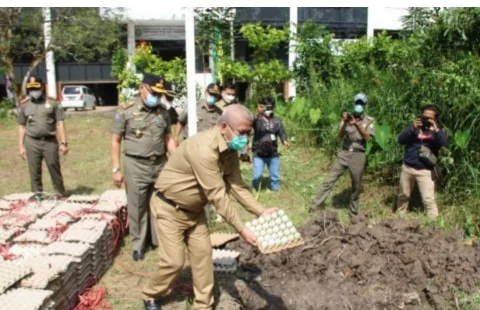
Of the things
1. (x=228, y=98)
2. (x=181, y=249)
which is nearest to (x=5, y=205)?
(x=181, y=249)

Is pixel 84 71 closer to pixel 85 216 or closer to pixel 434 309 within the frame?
pixel 85 216

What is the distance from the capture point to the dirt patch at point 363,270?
4.46m

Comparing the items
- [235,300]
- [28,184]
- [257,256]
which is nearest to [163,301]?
[235,300]

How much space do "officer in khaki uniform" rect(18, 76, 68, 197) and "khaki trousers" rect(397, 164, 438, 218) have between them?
453 cm

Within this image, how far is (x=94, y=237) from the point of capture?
16.1ft

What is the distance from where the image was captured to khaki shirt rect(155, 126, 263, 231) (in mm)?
3578

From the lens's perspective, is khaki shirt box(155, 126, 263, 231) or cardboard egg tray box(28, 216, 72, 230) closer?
khaki shirt box(155, 126, 263, 231)

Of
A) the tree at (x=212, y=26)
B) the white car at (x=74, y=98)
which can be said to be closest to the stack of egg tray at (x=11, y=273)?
the tree at (x=212, y=26)

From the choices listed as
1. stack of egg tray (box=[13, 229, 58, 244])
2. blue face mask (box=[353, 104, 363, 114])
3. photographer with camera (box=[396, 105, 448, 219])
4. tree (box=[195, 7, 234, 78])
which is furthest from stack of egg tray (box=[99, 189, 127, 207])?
tree (box=[195, 7, 234, 78])

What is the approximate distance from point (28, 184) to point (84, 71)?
2459 cm

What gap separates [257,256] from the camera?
5.30m

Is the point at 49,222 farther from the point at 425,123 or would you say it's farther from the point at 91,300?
the point at 425,123

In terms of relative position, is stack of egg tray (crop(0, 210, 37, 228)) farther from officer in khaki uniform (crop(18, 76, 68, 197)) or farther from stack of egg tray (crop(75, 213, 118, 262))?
officer in khaki uniform (crop(18, 76, 68, 197))

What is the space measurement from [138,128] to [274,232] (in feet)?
7.21
